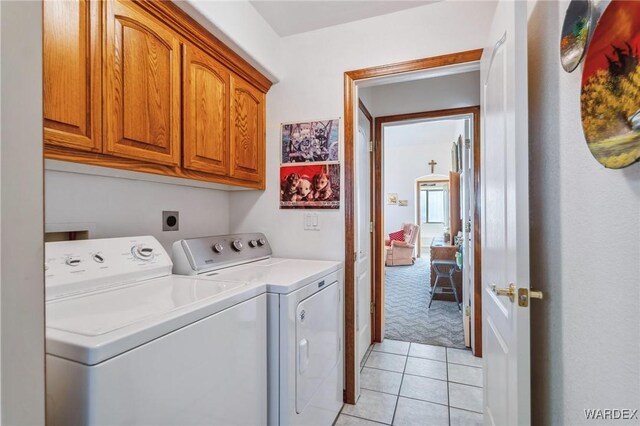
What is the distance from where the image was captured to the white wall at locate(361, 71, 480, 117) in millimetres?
2543

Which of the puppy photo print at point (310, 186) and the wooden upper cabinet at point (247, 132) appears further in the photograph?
the puppy photo print at point (310, 186)

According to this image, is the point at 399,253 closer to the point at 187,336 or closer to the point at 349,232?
the point at 349,232

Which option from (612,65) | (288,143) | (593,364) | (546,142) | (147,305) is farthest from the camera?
(288,143)

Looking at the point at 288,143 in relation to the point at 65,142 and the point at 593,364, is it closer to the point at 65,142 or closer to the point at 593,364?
the point at 65,142

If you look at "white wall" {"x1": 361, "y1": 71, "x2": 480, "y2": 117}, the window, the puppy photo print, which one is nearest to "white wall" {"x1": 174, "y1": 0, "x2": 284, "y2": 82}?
the puppy photo print

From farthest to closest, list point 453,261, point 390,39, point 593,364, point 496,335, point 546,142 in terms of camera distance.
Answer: point 453,261 < point 390,39 < point 496,335 < point 546,142 < point 593,364

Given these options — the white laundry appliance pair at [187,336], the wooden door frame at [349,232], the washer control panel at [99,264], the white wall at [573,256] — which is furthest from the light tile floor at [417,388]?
the washer control panel at [99,264]

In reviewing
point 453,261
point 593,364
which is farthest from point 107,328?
point 453,261

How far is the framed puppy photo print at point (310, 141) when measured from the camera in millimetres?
2008

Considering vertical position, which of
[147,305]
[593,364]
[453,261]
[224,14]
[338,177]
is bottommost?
[453,261]

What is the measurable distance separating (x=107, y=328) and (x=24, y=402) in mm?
402

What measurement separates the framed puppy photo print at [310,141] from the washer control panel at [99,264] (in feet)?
3.50

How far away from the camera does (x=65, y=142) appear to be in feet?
3.34

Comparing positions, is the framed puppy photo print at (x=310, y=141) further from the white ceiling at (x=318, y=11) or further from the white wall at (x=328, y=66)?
the white ceiling at (x=318, y=11)
